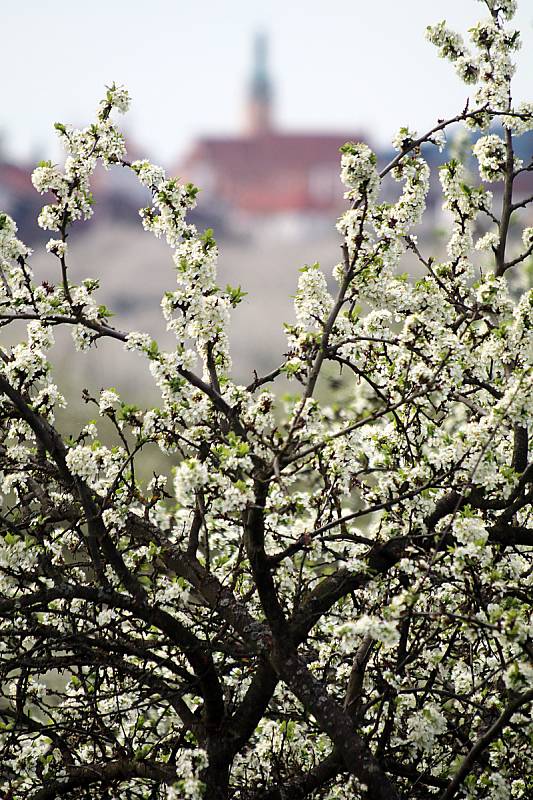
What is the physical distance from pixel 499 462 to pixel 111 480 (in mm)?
2336

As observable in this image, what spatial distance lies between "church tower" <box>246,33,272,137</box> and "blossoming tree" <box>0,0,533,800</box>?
299 ft

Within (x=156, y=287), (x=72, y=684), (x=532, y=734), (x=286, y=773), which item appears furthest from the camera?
(x=156, y=287)

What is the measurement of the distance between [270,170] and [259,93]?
2427 cm

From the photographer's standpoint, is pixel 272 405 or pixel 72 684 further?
pixel 72 684

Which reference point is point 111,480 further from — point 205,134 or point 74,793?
point 205,134

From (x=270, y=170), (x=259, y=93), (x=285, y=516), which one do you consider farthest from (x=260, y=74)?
(x=285, y=516)

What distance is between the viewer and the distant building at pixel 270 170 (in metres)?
76.9

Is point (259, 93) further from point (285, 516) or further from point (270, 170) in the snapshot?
point (285, 516)

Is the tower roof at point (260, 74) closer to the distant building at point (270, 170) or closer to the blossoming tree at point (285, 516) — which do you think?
the distant building at point (270, 170)

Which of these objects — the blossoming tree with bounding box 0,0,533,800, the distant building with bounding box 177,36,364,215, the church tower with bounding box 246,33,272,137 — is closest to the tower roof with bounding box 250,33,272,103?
the church tower with bounding box 246,33,272,137

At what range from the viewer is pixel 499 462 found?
5.20m

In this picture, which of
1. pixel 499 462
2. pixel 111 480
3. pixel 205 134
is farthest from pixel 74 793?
pixel 205 134

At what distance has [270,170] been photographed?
3157 inches

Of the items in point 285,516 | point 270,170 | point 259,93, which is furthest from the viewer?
point 259,93
